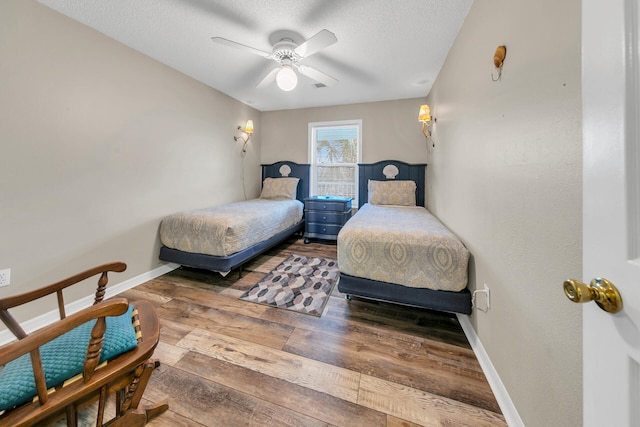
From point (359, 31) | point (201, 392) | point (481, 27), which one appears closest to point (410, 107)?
point (359, 31)

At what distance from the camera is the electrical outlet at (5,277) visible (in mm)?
1587

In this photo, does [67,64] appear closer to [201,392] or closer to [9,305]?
[9,305]

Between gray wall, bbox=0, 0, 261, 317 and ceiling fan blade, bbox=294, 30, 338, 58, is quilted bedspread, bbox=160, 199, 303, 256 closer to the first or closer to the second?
gray wall, bbox=0, 0, 261, 317

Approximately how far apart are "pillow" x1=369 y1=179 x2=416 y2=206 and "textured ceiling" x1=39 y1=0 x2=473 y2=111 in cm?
145

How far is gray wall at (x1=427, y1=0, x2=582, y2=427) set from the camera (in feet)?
2.45

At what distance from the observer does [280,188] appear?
4.23m

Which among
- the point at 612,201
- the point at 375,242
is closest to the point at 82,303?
the point at 375,242

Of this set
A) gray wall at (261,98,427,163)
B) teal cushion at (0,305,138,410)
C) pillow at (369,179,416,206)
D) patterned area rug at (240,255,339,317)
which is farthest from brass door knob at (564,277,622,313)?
gray wall at (261,98,427,163)

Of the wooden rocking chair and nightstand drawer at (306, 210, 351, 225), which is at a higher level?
nightstand drawer at (306, 210, 351, 225)

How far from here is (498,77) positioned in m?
1.25

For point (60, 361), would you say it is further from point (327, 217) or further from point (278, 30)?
point (327, 217)

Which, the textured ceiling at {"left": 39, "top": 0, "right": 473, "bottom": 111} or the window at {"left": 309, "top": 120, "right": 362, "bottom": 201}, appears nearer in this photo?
the textured ceiling at {"left": 39, "top": 0, "right": 473, "bottom": 111}

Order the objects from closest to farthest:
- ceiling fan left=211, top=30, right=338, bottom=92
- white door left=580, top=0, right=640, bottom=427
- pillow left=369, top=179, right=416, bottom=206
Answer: white door left=580, top=0, right=640, bottom=427, ceiling fan left=211, top=30, right=338, bottom=92, pillow left=369, top=179, right=416, bottom=206

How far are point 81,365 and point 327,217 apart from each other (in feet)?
10.4
